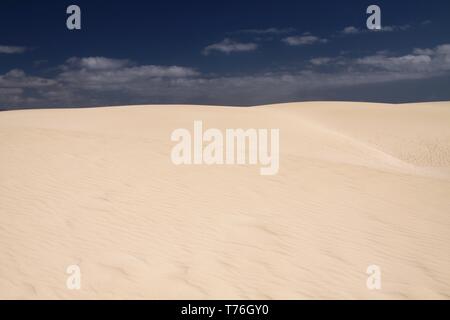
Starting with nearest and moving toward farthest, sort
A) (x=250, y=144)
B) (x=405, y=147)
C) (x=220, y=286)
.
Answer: (x=220, y=286), (x=250, y=144), (x=405, y=147)

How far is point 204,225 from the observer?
6.91 meters

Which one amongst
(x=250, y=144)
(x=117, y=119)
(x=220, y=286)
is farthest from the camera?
(x=117, y=119)

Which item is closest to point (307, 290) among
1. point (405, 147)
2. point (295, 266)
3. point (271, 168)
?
point (295, 266)

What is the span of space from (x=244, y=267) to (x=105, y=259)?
6.40 ft

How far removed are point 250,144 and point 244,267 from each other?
30.5 ft

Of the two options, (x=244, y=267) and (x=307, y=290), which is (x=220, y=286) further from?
(x=307, y=290)

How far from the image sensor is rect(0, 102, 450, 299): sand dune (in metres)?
5.02

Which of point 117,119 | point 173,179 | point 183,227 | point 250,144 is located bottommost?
point 183,227

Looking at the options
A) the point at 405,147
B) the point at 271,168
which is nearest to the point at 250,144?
the point at 271,168

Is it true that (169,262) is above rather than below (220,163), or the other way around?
below

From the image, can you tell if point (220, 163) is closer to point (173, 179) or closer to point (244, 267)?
point (173, 179)

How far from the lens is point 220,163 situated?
1125 centimetres

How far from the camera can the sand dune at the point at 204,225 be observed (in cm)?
502

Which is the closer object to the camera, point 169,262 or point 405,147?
point 169,262
